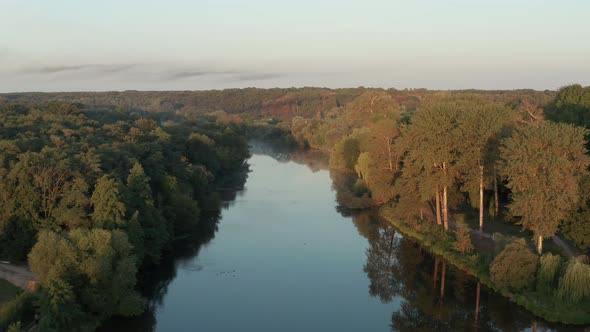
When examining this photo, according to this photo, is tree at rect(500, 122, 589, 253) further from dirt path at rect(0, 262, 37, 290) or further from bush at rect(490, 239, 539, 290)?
dirt path at rect(0, 262, 37, 290)

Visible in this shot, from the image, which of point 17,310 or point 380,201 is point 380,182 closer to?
point 380,201

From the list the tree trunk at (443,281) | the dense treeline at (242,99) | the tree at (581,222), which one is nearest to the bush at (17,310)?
the tree trunk at (443,281)

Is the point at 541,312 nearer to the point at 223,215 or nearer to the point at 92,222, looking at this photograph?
the point at 92,222

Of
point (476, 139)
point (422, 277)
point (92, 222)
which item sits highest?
point (476, 139)

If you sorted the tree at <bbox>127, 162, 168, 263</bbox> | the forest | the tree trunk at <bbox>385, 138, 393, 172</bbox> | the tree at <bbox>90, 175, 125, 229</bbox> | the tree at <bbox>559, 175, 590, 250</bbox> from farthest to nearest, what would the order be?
the tree trunk at <bbox>385, 138, 393, 172</bbox> → the tree at <bbox>127, 162, 168, 263</bbox> → the tree at <bbox>559, 175, 590, 250</bbox> → the tree at <bbox>90, 175, 125, 229</bbox> → the forest

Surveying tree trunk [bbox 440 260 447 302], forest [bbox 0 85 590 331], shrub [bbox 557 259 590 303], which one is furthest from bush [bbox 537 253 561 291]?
tree trunk [bbox 440 260 447 302]

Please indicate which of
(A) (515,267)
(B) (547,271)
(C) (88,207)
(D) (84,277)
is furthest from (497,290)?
(C) (88,207)

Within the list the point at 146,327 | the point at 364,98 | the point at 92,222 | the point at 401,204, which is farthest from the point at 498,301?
the point at 364,98
